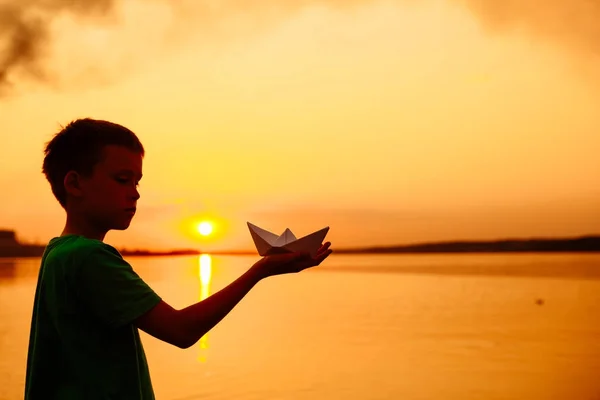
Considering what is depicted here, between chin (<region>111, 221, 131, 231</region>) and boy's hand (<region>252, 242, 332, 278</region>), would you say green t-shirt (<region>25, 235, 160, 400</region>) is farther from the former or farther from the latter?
boy's hand (<region>252, 242, 332, 278</region>)

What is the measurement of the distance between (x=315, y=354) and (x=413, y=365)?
186 cm

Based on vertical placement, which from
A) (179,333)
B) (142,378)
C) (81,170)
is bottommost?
(142,378)

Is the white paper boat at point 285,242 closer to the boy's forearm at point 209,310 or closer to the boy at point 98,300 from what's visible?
the boy at point 98,300

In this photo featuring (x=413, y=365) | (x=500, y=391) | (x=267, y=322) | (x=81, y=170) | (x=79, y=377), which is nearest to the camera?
(x=79, y=377)

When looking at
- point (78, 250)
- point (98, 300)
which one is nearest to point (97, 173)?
point (78, 250)

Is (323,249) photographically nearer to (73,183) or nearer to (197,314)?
(197,314)

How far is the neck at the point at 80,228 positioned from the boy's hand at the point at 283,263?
40 centimetres

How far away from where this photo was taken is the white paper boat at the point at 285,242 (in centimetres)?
166

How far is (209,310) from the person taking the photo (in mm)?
1551

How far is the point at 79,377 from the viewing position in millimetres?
1477

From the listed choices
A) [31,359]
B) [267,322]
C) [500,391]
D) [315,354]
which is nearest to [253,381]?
[315,354]

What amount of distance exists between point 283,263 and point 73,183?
21.2 inches

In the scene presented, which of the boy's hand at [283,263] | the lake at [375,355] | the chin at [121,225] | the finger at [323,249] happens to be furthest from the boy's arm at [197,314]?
the lake at [375,355]

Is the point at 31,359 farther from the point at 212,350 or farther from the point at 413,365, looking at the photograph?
the point at 212,350
